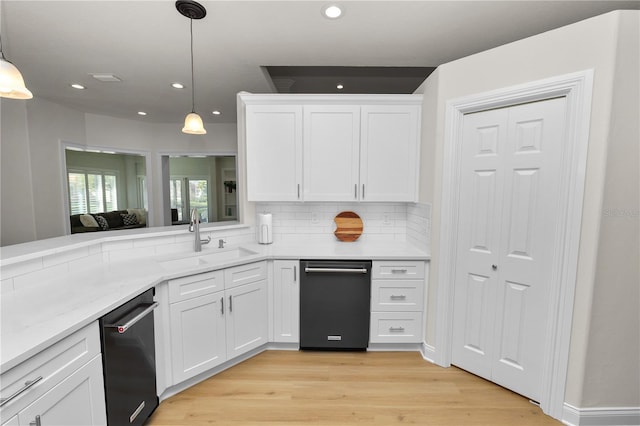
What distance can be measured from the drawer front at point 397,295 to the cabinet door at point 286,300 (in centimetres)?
71

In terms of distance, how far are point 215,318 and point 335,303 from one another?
40.4 inches

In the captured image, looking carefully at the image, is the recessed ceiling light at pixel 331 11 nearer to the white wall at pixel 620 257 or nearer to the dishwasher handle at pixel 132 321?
the white wall at pixel 620 257

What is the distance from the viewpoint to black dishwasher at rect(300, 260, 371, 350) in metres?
2.45

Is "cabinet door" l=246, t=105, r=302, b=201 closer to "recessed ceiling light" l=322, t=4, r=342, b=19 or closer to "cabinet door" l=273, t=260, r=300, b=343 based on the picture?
"cabinet door" l=273, t=260, r=300, b=343

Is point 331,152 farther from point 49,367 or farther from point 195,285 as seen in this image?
point 49,367

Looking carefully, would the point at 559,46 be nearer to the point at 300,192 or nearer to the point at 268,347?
the point at 300,192

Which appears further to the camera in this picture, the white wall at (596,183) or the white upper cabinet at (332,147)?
the white upper cabinet at (332,147)

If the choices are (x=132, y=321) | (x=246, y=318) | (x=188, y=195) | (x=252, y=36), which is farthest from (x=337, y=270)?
(x=188, y=195)

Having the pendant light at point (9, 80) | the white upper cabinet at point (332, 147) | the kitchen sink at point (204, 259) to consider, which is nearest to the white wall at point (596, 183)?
the white upper cabinet at point (332, 147)

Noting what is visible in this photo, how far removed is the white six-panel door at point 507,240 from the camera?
1.83 m

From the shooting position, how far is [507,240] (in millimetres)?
1996

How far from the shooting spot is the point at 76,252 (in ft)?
6.13

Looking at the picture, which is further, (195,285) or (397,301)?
(397,301)

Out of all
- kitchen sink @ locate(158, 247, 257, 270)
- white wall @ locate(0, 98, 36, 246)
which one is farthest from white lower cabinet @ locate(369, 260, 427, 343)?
white wall @ locate(0, 98, 36, 246)
